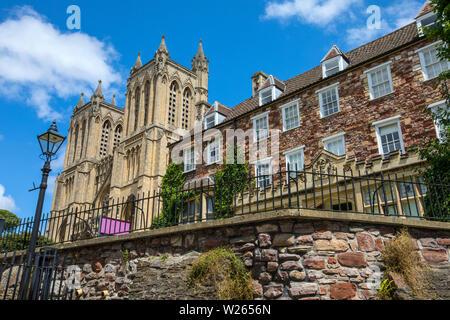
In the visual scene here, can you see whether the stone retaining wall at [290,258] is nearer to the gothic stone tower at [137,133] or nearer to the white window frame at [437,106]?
the white window frame at [437,106]

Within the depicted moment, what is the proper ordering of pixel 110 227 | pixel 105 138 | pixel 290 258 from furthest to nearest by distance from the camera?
pixel 105 138, pixel 110 227, pixel 290 258

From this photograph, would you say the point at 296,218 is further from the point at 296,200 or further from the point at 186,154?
the point at 186,154

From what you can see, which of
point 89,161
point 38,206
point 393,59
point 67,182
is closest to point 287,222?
point 38,206

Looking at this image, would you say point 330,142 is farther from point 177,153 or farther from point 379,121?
point 177,153

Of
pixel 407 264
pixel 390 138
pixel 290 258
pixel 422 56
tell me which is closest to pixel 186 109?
pixel 390 138

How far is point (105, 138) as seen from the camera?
5675 cm

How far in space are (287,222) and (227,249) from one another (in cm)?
128

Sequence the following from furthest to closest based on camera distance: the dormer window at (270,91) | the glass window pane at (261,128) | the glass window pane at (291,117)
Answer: the dormer window at (270,91) → the glass window pane at (261,128) → the glass window pane at (291,117)

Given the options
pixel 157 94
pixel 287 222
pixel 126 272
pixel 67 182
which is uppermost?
pixel 157 94

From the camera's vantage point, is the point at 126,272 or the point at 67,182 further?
the point at 67,182

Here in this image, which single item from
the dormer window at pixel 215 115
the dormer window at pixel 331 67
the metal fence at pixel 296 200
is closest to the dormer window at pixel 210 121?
the dormer window at pixel 215 115

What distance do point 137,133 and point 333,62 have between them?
24.7 meters

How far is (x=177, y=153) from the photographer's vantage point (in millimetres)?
30953

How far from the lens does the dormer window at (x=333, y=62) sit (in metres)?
20.8
